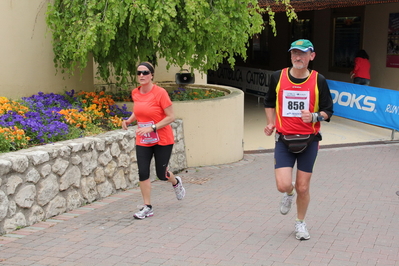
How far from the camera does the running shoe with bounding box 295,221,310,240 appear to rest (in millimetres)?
5145

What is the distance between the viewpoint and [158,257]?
475 cm

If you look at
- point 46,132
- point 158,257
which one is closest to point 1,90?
point 46,132

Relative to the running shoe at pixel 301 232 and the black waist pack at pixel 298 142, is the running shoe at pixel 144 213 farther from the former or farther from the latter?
the black waist pack at pixel 298 142

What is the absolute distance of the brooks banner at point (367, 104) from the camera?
1098 centimetres

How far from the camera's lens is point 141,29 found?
23.7ft

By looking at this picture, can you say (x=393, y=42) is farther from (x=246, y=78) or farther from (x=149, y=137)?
(x=149, y=137)

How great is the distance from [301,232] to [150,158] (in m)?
1.84

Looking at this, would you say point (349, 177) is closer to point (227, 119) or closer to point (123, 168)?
point (227, 119)

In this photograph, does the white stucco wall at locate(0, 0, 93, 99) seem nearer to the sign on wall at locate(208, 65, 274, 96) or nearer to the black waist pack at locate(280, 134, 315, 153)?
the black waist pack at locate(280, 134, 315, 153)

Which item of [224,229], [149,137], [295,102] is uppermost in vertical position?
[295,102]

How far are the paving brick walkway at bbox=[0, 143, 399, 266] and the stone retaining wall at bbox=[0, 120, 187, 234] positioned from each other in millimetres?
147

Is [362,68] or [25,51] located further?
[362,68]

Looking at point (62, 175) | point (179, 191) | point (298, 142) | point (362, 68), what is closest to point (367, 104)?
point (362, 68)

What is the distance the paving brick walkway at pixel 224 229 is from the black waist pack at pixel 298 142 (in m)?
0.92
